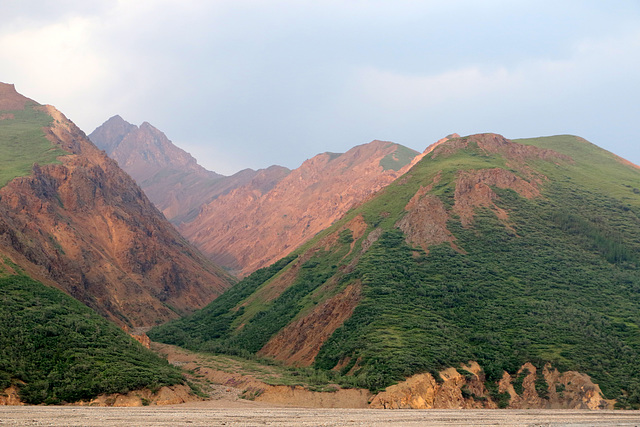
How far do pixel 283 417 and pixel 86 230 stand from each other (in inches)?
3437

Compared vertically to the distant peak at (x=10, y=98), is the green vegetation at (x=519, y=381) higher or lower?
lower

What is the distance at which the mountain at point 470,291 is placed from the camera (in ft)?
145

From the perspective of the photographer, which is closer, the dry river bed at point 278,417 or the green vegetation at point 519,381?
the dry river bed at point 278,417

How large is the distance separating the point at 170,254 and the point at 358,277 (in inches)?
2974

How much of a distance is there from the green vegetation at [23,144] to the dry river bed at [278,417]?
77.6 meters

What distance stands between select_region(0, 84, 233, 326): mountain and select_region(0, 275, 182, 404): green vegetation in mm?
16662

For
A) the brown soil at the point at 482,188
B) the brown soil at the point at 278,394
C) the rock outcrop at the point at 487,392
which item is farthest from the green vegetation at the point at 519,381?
the brown soil at the point at 482,188

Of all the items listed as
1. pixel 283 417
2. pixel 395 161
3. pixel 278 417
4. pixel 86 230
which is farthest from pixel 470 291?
pixel 395 161

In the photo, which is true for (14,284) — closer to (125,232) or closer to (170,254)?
(125,232)

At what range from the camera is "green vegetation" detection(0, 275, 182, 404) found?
3469cm

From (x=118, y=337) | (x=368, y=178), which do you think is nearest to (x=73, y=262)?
(x=118, y=337)

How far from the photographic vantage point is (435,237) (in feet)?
230

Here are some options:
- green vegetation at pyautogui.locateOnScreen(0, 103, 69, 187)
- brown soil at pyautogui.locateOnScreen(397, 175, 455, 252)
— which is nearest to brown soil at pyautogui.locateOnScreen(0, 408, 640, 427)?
brown soil at pyautogui.locateOnScreen(397, 175, 455, 252)

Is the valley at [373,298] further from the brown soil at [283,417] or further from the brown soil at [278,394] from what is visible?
the brown soil at [283,417]
